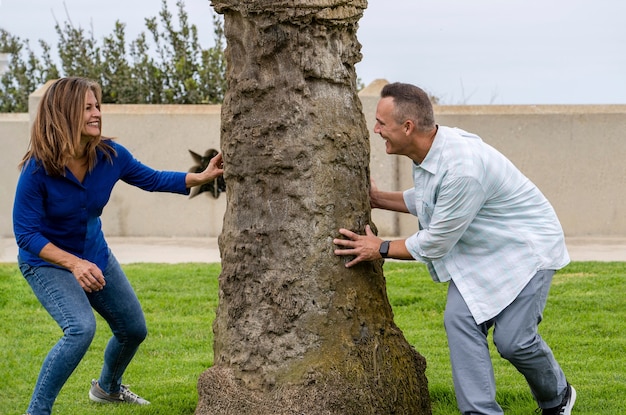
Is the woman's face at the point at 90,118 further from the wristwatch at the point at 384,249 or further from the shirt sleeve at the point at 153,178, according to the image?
the wristwatch at the point at 384,249

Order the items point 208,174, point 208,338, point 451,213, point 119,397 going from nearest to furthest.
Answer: point 451,213 → point 208,174 → point 119,397 → point 208,338

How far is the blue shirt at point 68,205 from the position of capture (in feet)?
16.9

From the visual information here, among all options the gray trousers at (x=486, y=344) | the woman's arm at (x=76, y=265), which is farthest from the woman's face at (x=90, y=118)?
the gray trousers at (x=486, y=344)

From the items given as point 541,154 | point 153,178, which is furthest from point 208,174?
point 541,154

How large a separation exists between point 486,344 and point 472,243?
1.61 ft

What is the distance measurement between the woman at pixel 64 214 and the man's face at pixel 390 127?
149 cm

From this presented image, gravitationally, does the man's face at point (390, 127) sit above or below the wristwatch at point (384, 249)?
above

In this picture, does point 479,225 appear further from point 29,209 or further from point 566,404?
point 29,209

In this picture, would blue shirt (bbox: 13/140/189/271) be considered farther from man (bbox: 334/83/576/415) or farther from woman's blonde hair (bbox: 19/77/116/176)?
man (bbox: 334/83/576/415)

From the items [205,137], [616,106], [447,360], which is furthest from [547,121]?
[447,360]

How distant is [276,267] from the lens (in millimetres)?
4969

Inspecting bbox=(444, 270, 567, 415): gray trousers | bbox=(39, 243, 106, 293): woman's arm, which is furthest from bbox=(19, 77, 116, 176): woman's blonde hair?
bbox=(444, 270, 567, 415): gray trousers

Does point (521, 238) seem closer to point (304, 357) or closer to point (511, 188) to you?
point (511, 188)

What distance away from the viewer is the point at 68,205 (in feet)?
17.2
